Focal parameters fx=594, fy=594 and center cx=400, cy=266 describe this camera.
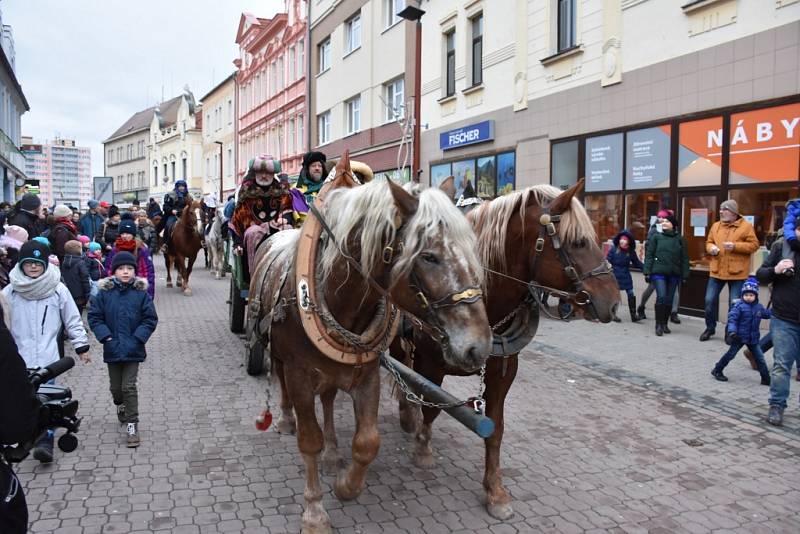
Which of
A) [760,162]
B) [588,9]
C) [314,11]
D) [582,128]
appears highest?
Answer: [314,11]

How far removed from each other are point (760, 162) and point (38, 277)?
373 inches

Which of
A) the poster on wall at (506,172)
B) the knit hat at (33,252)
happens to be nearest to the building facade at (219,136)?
the poster on wall at (506,172)

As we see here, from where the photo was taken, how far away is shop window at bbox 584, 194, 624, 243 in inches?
458

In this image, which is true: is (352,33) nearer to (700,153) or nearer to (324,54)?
(324,54)

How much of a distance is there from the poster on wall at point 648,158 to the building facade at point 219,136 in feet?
110

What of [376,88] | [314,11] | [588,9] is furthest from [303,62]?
[588,9]

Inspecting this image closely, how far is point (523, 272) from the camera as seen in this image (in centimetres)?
362

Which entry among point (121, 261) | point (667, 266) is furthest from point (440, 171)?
point (121, 261)

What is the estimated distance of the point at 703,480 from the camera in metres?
4.12

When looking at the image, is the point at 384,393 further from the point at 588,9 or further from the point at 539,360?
the point at 588,9

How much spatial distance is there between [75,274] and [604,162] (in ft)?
30.6

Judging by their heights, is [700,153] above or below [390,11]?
below

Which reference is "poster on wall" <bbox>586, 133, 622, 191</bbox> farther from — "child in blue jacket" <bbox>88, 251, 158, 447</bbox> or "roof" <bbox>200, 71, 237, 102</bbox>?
"roof" <bbox>200, 71, 237, 102</bbox>

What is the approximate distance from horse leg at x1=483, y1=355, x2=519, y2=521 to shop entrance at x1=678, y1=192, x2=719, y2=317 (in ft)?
25.7
